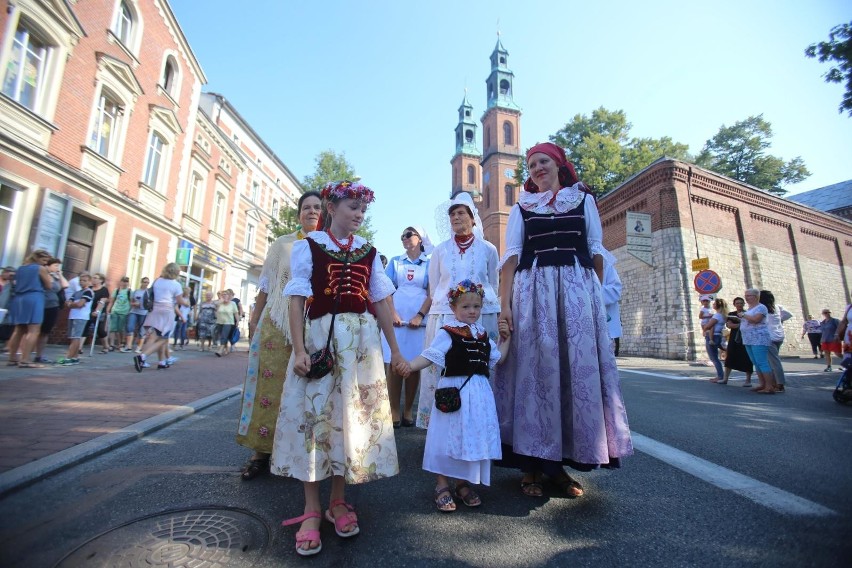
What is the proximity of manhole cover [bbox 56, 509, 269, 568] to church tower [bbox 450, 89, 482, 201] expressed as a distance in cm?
5985

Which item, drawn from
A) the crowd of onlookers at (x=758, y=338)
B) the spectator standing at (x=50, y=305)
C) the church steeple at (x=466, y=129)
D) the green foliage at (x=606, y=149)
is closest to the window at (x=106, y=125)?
the spectator standing at (x=50, y=305)

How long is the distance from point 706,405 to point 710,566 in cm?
494

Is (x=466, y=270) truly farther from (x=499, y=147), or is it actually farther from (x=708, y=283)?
(x=499, y=147)

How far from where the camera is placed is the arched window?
5038cm

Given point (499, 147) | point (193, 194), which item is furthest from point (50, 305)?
point (499, 147)

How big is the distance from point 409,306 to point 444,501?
101 inches

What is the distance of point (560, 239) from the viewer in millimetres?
2818

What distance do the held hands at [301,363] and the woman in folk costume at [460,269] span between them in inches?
50.2

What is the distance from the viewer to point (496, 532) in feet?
6.60

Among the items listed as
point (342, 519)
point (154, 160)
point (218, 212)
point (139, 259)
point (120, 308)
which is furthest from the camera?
point (218, 212)

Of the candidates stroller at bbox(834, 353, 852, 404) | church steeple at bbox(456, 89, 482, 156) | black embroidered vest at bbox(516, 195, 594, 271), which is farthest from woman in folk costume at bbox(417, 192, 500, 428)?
church steeple at bbox(456, 89, 482, 156)

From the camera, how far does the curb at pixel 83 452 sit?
7.93 ft

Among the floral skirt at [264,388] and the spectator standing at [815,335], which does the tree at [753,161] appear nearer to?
the spectator standing at [815,335]

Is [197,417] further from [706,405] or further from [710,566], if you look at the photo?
[706,405]
